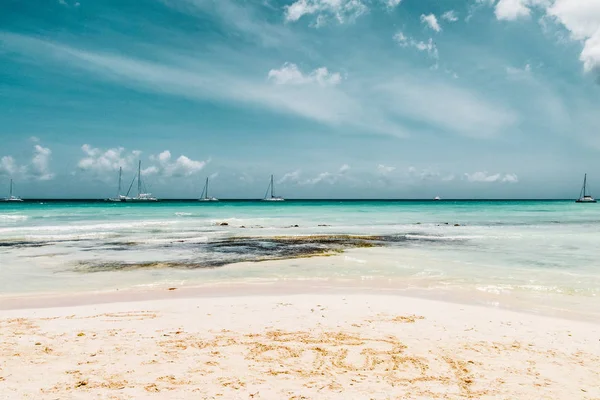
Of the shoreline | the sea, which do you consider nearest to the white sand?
the shoreline

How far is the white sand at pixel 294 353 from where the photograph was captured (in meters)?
5.31

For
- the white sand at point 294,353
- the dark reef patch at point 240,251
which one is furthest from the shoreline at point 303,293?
the dark reef patch at point 240,251

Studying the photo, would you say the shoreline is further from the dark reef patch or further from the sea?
the dark reef patch

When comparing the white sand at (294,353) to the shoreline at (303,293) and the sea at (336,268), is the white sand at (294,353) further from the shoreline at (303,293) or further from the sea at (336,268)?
the sea at (336,268)

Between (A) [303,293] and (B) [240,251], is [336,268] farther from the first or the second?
(B) [240,251]

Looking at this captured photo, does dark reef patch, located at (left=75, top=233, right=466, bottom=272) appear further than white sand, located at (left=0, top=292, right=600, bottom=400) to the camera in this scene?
Yes

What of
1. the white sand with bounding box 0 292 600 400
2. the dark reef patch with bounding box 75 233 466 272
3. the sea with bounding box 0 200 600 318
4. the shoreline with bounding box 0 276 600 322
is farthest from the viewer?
the dark reef patch with bounding box 75 233 466 272

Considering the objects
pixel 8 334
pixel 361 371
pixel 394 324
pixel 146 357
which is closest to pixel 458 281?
pixel 394 324

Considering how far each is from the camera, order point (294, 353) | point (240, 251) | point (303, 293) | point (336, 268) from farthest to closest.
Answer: point (240, 251)
point (336, 268)
point (303, 293)
point (294, 353)

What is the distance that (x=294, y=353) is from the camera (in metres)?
6.52

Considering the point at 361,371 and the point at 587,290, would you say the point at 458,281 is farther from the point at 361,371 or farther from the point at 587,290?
the point at 361,371

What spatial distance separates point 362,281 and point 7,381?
9.89 metres

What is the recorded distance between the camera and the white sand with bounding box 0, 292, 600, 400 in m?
5.31

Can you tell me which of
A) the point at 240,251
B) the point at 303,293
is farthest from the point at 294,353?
the point at 240,251
